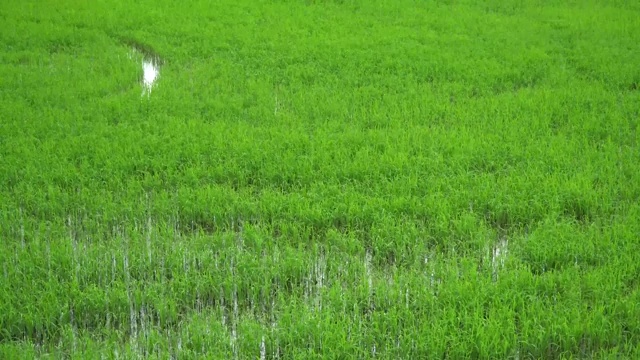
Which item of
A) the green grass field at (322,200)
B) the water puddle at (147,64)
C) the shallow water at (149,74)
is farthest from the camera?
the water puddle at (147,64)

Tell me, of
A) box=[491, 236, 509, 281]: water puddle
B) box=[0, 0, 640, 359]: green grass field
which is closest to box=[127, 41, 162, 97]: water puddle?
box=[0, 0, 640, 359]: green grass field

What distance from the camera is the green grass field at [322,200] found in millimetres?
3791

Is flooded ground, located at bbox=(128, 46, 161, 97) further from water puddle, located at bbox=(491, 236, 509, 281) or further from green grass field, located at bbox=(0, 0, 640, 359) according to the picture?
water puddle, located at bbox=(491, 236, 509, 281)

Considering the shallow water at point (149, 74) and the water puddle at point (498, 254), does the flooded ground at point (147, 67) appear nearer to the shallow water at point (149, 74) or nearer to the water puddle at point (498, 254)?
the shallow water at point (149, 74)

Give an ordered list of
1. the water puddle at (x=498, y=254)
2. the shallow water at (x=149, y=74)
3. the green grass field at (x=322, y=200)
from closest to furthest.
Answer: the green grass field at (x=322, y=200) < the water puddle at (x=498, y=254) < the shallow water at (x=149, y=74)

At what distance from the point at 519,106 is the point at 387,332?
425 cm

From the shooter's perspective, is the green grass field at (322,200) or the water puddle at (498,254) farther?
the water puddle at (498,254)

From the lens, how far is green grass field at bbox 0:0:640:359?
12.4ft

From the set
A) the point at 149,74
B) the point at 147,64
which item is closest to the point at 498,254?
the point at 149,74

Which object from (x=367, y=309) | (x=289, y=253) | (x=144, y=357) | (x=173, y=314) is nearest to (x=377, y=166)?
(x=289, y=253)

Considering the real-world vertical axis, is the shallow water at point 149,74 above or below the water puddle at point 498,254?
above

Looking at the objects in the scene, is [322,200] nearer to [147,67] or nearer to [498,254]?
[498,254]

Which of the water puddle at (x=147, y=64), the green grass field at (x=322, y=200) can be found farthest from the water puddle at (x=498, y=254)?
the water puddle at (x=147, y=64)

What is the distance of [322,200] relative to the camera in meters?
5.29
